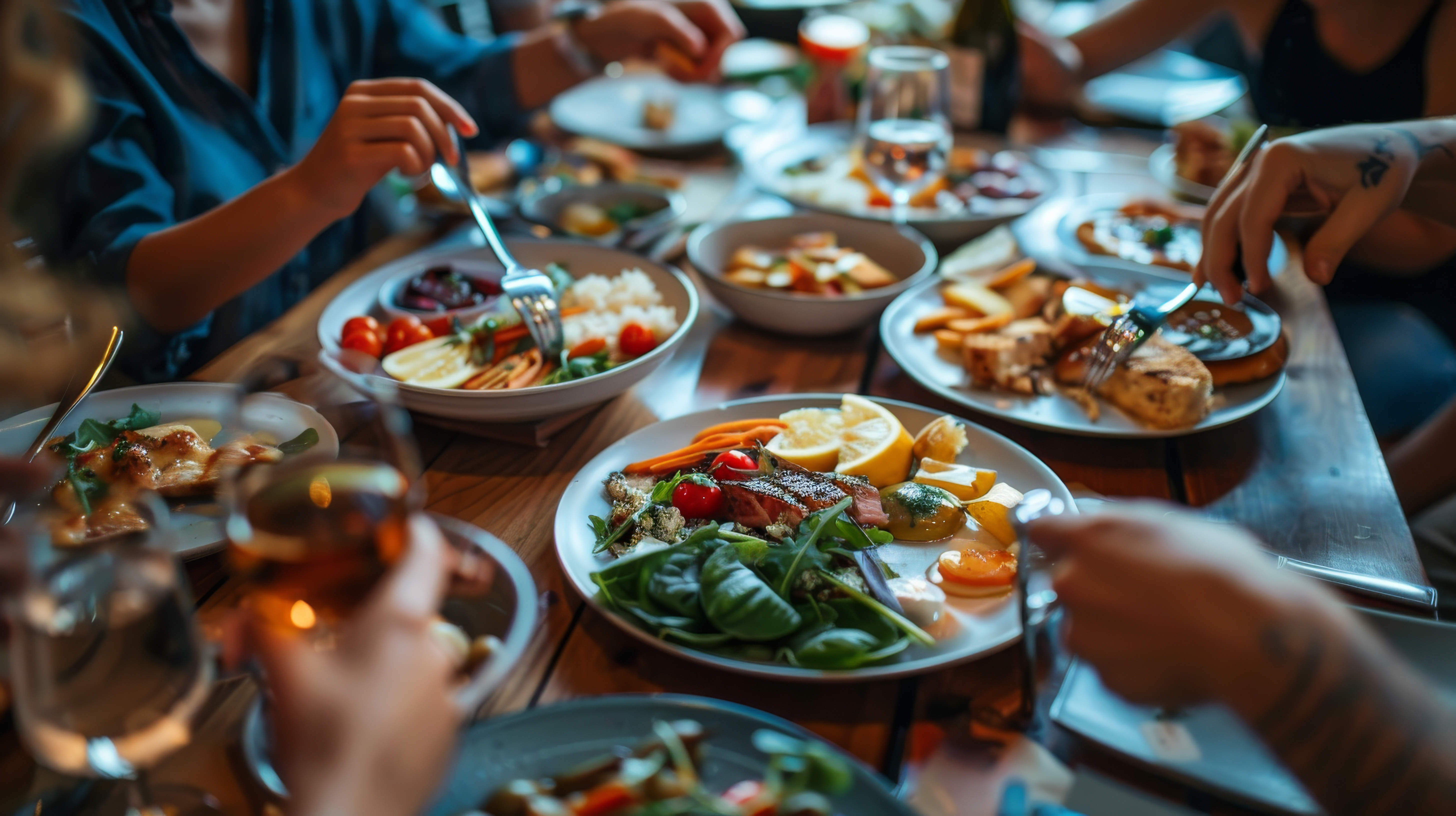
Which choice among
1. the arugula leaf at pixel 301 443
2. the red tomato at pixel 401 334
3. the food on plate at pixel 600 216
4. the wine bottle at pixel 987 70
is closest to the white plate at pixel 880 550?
the arugula leaf at pixel 301 443

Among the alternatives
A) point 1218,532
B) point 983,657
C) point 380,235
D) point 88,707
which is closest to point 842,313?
point 983,657

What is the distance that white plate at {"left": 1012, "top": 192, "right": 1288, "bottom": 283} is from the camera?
6.06 ft

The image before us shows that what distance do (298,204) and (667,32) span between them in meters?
1.15

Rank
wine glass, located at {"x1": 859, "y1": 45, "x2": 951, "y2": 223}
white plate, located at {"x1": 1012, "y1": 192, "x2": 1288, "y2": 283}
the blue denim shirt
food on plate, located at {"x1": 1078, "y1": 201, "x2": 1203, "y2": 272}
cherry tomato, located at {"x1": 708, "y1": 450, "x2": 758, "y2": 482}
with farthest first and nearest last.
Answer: wine glass, located at {"x1": 859, "y1": 45, "x2": 951, "y2": 223}, food on plate, located at {"x1": 1078, "y1": 201, "x2": 1203, "y2": 272}, white plate, located at {"x1": 1012, "y1": 192, "x2": 1288, "y2": 283}, the blue denim shirt, cherry tomato, located at {"x1": 708, "y1": 450, "x2": 758, "y2": 482}

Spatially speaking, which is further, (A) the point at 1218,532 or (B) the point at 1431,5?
(B) the point at 1431,5

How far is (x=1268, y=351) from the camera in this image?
1497 millimetres

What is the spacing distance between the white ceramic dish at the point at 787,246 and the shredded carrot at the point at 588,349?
0.31m

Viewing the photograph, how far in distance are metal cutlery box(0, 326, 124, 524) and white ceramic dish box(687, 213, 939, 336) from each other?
3.32 feet

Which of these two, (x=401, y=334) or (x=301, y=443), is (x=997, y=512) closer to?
(x=301, y=443)

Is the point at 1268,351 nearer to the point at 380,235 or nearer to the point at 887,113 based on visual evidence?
the point at 887,113

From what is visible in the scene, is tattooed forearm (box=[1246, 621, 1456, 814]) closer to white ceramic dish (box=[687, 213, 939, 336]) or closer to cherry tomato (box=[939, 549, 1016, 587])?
cherry tomato (box=[939, 549, 1016, 587])

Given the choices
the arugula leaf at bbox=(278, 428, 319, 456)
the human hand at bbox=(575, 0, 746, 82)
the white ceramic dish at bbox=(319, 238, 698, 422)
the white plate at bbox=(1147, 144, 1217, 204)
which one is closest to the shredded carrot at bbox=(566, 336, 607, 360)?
the white ceramic dish at bbox=(319, 238, 698, 422)

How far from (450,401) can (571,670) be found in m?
0.53

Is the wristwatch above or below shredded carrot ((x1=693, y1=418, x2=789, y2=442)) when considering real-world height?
above
